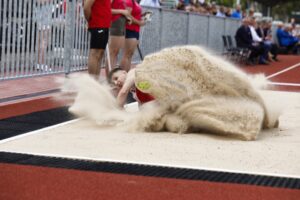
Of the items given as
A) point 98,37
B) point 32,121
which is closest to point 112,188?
point 32,121

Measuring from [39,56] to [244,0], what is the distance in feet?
223

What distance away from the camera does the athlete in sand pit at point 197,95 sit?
750cm

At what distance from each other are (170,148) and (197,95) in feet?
3.49

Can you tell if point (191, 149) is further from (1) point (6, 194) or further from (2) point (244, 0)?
(2) point (244, 0)

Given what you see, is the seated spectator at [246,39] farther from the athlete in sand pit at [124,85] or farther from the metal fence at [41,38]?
the athlete in sand pit at [124,85]

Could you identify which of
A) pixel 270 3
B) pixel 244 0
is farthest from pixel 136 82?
pixel 244 0

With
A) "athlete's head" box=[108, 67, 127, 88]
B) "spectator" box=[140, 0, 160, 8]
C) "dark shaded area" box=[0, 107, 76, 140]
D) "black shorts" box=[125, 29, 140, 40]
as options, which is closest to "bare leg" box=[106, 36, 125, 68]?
"black shorts" box=[125, 29, 140, 40]

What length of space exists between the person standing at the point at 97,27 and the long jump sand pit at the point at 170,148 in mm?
2653

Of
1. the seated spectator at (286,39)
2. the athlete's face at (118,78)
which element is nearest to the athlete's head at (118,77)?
the athlete's face at (118,78)

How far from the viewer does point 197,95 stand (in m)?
7.70

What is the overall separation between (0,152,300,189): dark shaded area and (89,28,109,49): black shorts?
4.55m

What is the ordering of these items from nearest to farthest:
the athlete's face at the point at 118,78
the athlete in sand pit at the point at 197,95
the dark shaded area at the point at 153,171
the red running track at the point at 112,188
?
the red running track at the point at 112,188, the dark shaded area at the point at 153,171, the athlete in sand pit at the point at 197,95, the athlete's face at the point at 118,78

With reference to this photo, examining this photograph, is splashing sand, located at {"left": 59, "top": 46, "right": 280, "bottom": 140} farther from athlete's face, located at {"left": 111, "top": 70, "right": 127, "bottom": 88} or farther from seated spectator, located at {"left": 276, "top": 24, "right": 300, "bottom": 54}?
seated spectator, located at {"left": 276, "top": 24, "right": 300, "bottom": 54}

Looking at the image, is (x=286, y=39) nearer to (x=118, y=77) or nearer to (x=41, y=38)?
(x=41, y=38)
